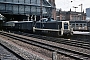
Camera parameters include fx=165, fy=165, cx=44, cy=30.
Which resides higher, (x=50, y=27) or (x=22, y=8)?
(x=22, y=8)

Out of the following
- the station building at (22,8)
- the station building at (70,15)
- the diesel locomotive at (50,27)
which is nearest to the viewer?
the diesel locomotive at (50,27)

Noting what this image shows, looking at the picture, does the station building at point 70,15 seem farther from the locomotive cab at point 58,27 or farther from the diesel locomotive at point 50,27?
the locomotive cab at point 58,27

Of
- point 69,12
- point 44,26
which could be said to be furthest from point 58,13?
point 44,26

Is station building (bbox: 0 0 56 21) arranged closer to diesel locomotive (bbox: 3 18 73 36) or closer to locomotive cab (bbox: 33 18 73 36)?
diesel locomotive (bbox: 3 18 73 36)

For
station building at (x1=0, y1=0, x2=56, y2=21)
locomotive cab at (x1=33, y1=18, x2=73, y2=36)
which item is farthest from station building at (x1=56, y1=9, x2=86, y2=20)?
locomotive cab at (x1=33, y1=18, x2=73, y2=36)

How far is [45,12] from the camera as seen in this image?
Answer: 6112 centimetres

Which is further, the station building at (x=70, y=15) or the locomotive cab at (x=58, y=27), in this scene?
the station building at (x=70, y=15)

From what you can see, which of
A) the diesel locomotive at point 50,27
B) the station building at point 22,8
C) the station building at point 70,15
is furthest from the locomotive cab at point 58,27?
the station building at point 70,15

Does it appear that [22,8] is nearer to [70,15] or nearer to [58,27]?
[58,27]

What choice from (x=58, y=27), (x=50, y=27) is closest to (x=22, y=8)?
(x=50, y=27)

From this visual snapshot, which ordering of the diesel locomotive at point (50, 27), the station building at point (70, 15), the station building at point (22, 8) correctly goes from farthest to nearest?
the station building at point (70, 15)
the station building at point (22, 8)
the diesel locomotive at point (50, 27)

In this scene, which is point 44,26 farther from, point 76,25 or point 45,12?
point 45,12

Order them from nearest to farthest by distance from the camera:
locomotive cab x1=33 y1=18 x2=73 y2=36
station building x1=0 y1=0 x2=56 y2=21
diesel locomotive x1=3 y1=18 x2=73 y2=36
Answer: locomotive cab x1=33 y1=18 x2=73 y2=36, diesel locomotive x1=3 y1=18 x2=73 y2=36, station building x1=0 y1=0 x2=56 y2=21

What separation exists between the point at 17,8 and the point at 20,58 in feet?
159
